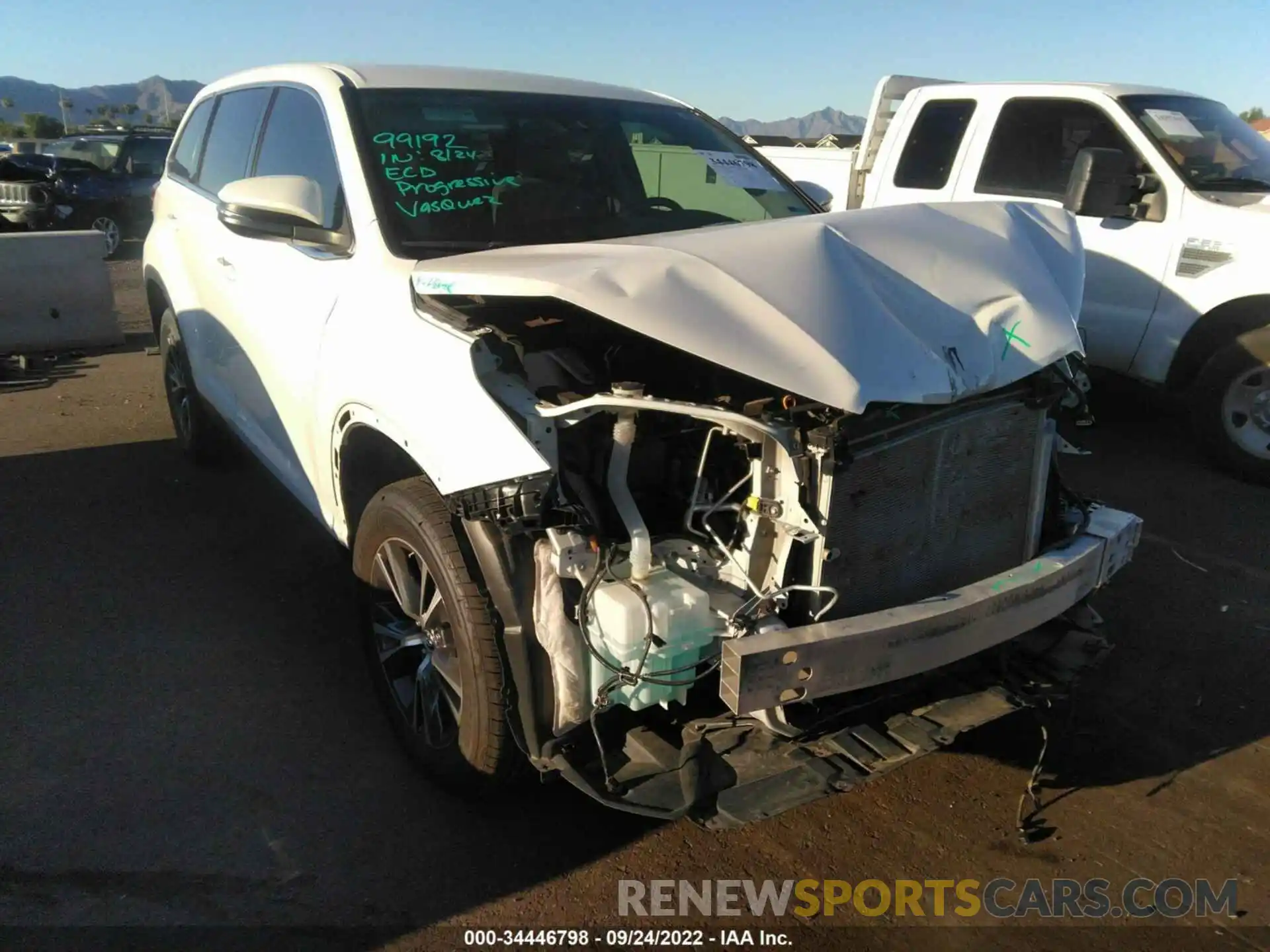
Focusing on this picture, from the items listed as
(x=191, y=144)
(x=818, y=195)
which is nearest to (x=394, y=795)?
(x=818, y=195)

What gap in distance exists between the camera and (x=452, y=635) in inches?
105

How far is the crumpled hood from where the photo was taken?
217 centimetres

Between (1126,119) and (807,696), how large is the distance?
555cm

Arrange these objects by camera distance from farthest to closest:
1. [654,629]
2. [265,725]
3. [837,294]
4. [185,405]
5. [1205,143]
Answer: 1. [1205,143]
2. [185,405]
3. [265,725]
4. [837,294]
5. [654,629]

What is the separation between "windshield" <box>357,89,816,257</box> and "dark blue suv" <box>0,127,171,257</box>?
41.7 feet

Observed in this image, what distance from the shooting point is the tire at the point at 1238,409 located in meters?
5.58

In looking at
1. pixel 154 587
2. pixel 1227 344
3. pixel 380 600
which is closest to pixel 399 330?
pixel 380 600

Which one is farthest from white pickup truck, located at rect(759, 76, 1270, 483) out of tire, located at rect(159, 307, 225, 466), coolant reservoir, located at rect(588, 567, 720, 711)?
tire, located at rect(159, 307, 225, 466)

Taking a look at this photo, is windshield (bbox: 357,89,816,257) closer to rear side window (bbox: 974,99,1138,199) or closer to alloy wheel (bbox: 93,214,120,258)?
rear side window (bbox: 974,99,1138,199)

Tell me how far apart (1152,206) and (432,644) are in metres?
5.34

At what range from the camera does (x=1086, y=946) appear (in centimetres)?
247

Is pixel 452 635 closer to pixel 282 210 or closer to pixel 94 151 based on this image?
pixel 282 210

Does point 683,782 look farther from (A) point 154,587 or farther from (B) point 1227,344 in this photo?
(B) point 1227,344

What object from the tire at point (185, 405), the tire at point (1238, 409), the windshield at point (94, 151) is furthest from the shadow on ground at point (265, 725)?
the windshield at point (94, 151)
